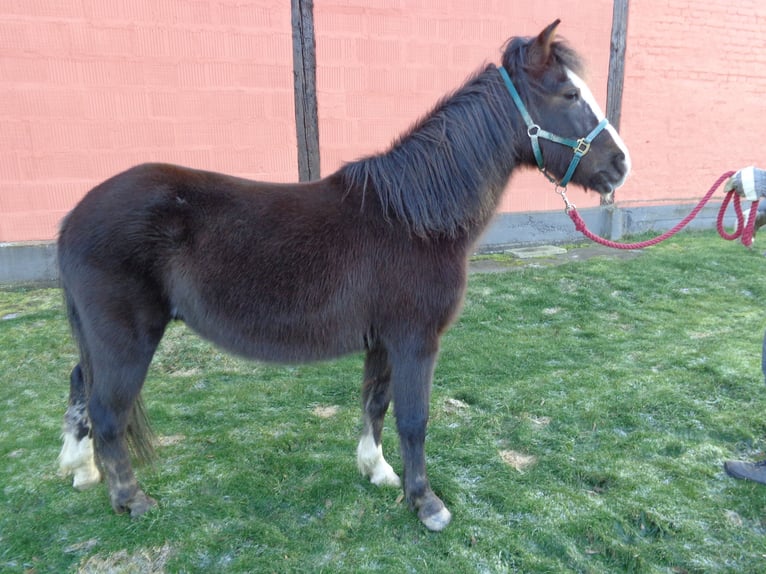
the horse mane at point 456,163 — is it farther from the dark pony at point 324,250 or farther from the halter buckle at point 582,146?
the halter buckle at point 582,146

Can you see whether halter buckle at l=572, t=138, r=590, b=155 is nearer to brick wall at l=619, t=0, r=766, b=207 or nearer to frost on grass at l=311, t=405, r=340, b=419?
frost on grass at l=311, t=405, r=340, b=419

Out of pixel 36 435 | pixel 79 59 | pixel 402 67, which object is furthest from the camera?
pixel 402 67

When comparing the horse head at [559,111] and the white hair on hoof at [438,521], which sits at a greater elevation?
the horse head at [559,111]

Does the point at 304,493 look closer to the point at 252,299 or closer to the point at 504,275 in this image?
the point at 252,299

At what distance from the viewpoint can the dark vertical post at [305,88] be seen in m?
5.79

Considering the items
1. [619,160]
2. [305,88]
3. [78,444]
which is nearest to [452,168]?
[619,160]

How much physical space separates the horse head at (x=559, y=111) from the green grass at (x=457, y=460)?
155 centimetres

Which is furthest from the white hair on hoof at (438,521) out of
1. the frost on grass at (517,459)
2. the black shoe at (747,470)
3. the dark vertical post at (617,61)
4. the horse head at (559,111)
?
the dark vertical post at (617,61)

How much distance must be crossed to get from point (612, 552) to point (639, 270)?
4.76m

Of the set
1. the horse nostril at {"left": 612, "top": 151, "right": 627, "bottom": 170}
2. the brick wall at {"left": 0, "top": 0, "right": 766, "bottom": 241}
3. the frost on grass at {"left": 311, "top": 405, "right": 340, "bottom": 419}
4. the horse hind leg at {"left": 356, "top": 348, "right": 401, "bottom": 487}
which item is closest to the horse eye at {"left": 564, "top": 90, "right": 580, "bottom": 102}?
the horse nostril at {"left": 612, "top": 151, "right": 627, "bottom": 170}

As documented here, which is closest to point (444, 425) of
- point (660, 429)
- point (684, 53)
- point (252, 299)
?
point (660, 429)

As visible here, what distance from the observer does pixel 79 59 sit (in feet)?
17.2

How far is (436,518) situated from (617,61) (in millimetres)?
7770

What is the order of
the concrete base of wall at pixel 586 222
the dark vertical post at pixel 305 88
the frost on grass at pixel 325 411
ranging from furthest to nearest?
the concrete base of wall at pixel 586 222 < the dark vertical post at pixel 305 88 < the frost on grass at pixel 325 411
